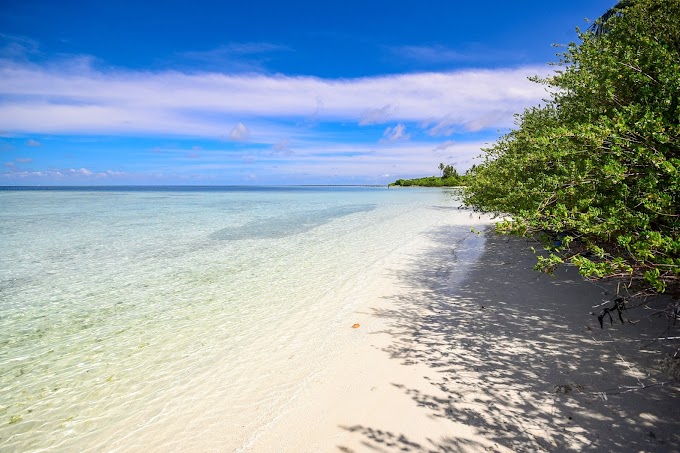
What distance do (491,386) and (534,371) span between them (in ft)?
2.91

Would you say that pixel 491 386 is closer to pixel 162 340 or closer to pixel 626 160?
pixel 626 160

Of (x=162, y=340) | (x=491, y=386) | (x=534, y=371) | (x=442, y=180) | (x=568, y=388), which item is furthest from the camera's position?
(x=442, y=180)

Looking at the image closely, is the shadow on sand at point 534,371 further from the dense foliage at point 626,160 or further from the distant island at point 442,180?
the distant island at point 442,180

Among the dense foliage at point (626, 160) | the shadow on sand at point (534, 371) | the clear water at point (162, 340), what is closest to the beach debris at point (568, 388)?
the shadow on sand at point (534, 371)

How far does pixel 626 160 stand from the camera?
577 cm

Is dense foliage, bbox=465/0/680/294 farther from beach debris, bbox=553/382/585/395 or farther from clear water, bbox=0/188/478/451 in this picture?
clear water, bbox=0/188/478/451

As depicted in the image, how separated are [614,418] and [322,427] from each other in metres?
3.75

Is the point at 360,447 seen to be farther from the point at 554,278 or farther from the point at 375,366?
the point at 554,278

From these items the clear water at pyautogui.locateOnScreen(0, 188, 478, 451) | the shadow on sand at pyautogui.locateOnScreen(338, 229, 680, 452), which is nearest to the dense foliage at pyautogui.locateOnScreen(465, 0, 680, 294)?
the shadow on sand at pyautogui.locateOnScreen(338, 229, 680, 452)

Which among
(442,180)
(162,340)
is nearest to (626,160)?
(162,340)

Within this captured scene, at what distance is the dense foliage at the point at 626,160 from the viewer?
4758 mm

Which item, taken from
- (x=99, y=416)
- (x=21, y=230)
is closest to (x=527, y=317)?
(x=99, y=416)

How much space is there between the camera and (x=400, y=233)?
23.1 meters

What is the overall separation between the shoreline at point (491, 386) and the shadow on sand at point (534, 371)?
2 centimetres
